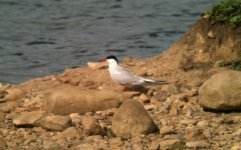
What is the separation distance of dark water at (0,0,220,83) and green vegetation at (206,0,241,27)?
3504mm

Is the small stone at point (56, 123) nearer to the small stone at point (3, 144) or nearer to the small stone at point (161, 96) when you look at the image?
the small stone at point (3, 144)

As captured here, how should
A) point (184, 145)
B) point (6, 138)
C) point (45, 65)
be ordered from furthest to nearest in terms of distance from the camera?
point (45, 65) → point (6, 138) → point (184, 145)

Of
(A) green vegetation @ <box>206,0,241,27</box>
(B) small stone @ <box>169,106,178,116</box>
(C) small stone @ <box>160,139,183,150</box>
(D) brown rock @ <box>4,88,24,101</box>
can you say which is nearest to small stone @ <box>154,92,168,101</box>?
(B) small stone @ <box>169,106,178,116</box>

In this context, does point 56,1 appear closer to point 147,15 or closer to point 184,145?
point 147,15

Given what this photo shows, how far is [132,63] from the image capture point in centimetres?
973

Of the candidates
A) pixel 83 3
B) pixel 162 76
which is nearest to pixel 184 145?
pixel 162 76

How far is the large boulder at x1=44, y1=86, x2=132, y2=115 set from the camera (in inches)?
288

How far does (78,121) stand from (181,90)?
5.25 ft

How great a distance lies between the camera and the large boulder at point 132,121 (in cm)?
638

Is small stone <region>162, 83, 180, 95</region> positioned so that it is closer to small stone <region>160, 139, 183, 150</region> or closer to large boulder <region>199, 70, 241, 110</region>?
large boulder <region>199, 70, 241, 110</region>

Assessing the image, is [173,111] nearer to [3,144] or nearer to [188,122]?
[188,122]

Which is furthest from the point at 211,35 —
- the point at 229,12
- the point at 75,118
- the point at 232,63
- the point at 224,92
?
the point at 75,118

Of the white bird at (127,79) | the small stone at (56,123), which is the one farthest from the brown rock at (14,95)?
the small stone at (56,123)

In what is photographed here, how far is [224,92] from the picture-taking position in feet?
22.5
